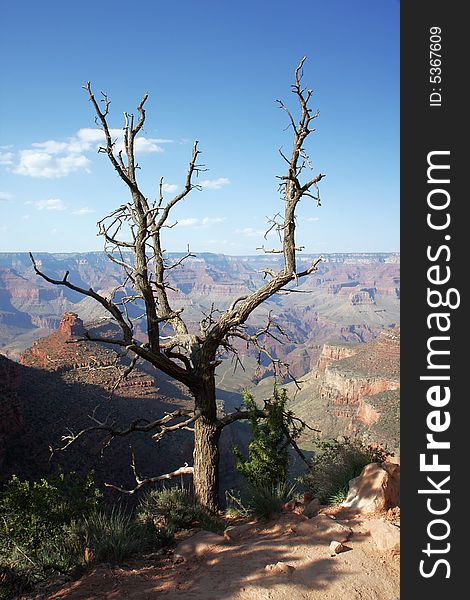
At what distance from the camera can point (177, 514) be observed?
7.04 m

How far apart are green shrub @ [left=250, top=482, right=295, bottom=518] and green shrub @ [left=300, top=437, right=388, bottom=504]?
0.60 metres

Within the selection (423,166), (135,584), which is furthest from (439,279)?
(135,584)

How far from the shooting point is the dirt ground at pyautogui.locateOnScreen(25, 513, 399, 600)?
13.5ft

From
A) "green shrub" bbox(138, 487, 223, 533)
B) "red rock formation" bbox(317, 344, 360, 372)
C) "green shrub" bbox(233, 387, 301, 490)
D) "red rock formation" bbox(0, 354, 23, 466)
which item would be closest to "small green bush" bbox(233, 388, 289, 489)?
"green shrub" bbox(233, 387, 301, 490)

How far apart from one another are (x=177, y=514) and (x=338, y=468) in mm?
2768

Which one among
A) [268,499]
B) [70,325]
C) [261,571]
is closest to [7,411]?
[268,499]

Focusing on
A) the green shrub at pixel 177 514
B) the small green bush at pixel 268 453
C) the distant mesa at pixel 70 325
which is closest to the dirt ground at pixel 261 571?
the green shrub at pixel 177 514

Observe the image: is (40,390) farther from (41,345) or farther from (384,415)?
(384,415)

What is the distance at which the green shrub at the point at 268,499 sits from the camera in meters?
6.49

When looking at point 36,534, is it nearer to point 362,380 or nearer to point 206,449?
point 206,449

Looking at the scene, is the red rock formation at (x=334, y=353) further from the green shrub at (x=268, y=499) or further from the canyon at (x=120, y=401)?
the green shrub at (x=268, y=499)

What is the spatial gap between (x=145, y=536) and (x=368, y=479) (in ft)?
10.3

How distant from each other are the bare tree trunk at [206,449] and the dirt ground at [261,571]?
1.82 meters

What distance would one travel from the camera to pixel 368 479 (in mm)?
6020
